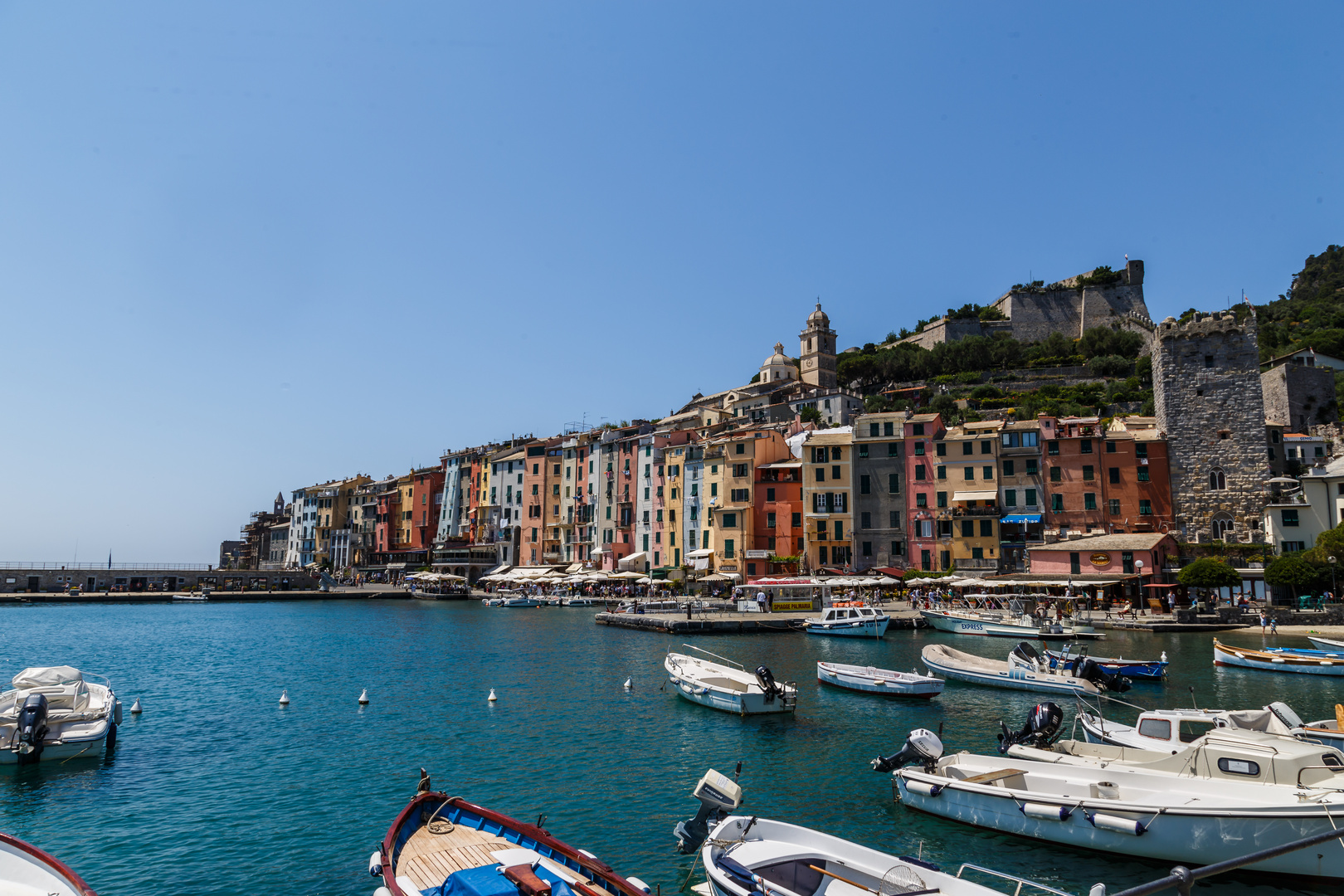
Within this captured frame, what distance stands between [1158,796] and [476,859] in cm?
1158

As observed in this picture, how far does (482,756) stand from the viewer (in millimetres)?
20812

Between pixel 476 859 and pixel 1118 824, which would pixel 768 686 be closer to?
pixel 1118 824

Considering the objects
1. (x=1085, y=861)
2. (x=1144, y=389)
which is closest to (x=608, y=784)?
(x=1085, y=861)

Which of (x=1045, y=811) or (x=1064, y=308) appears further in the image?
(x=1064, y=308)

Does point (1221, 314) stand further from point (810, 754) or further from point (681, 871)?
point (681, 871)

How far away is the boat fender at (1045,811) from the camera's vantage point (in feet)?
46.3

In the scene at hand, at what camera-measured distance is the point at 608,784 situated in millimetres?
18109

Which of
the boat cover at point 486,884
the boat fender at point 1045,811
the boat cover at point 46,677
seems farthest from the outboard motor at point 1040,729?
the boat cover at point 46,677

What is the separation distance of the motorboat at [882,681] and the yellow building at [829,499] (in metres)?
34.7

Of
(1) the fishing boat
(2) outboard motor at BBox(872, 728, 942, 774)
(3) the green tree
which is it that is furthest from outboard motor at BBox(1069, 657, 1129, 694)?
(3) the green tree

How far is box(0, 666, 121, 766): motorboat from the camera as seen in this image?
19.6 metres

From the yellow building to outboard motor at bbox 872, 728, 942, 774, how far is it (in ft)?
153

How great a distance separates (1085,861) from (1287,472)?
5791cm

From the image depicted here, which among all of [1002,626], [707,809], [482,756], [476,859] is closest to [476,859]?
[476,859]
